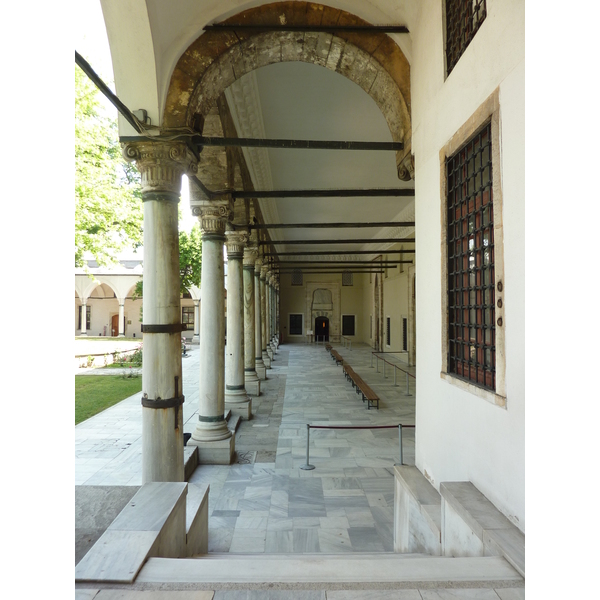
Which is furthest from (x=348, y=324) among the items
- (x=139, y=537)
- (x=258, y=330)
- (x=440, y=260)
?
(x=139, y=537)

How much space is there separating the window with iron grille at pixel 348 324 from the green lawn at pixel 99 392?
20506 mm

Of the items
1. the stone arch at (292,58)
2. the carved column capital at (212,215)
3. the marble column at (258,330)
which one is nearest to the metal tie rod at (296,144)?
the stone arch at (292,58)

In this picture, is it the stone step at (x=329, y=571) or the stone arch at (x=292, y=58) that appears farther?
the stone arch at (x=292, y=58)

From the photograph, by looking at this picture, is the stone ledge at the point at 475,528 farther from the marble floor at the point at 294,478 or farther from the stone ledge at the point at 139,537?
the stone ledge at the point at 139,537

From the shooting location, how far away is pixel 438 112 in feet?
13.2

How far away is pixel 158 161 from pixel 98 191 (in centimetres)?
866

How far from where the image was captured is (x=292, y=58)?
525cm

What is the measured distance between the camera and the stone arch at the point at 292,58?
4.69 meters

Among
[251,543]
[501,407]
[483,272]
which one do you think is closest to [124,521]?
[251,543]

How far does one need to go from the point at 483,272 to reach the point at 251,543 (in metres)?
3.46

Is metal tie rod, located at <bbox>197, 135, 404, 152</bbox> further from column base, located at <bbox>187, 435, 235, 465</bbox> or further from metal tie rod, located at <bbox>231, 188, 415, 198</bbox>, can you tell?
column base, located at <bbox>187, 435, 235, 465</bbox>

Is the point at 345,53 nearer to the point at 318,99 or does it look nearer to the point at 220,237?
the point at 318,99

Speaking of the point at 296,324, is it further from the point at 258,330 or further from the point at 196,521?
the point at 196,521

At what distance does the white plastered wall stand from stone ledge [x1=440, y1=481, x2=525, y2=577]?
0.09 meters
